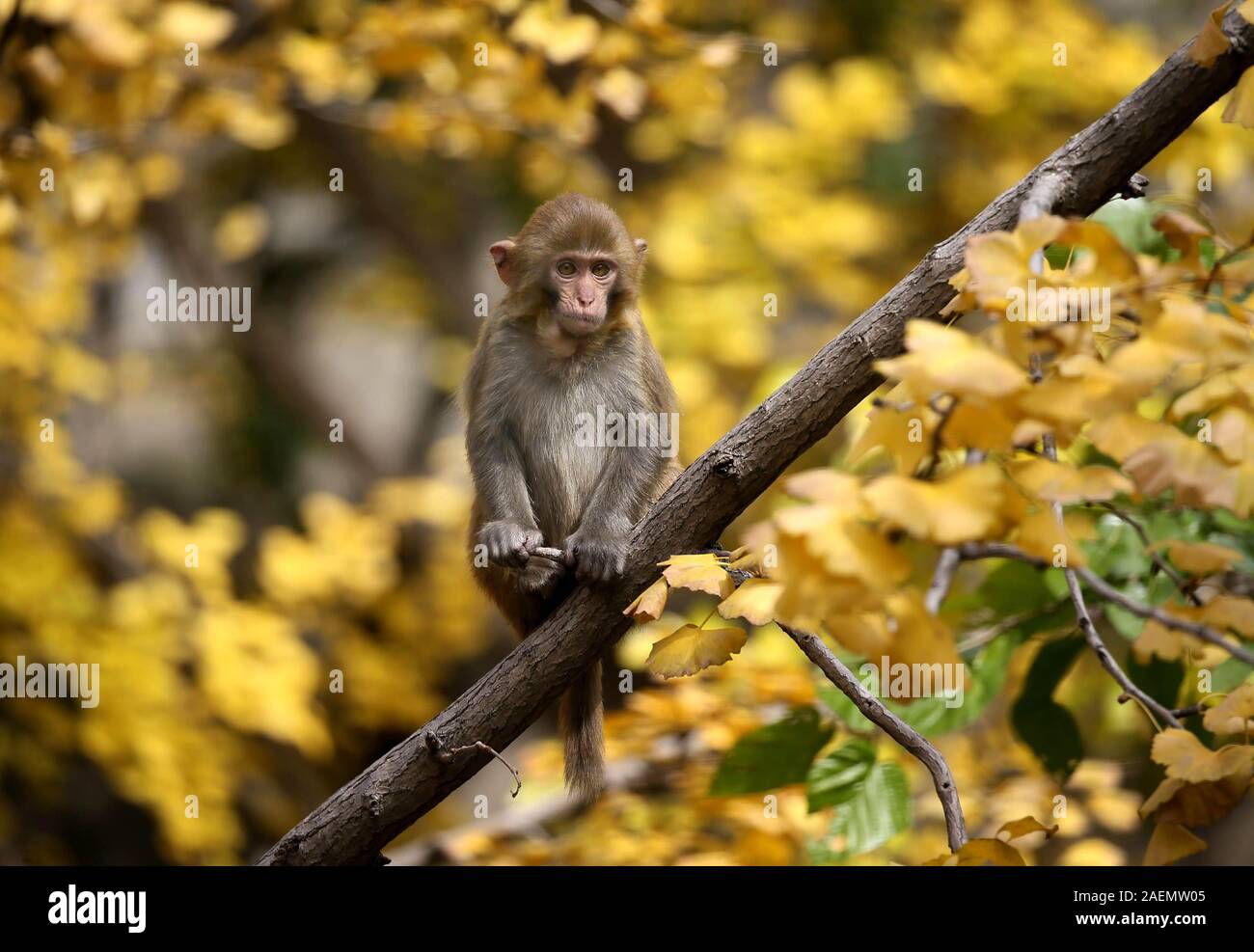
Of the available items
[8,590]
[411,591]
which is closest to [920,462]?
[8,590]

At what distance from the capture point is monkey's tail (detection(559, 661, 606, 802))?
4.02 metres

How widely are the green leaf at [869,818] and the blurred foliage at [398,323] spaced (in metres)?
0.01

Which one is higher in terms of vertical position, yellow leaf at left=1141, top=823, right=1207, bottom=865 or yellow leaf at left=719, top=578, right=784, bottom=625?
yellow leaf at left=719, top=578, right=784, bottom=625

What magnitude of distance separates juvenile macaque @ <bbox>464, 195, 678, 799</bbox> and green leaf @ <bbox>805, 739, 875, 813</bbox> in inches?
28.5

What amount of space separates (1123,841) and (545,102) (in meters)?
7.07

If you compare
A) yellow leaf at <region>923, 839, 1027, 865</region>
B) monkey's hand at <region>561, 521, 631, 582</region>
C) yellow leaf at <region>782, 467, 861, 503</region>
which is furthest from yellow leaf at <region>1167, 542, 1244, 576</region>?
monkey's hand at <region>561, 521, 631, 582</region>

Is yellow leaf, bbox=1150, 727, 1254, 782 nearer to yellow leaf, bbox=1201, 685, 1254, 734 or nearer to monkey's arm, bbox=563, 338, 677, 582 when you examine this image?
yellow leaf, bbox=1201, 685, 1254, 734

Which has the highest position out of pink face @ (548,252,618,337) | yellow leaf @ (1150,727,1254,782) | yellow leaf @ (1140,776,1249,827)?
pink face @ (548,252,618,337)

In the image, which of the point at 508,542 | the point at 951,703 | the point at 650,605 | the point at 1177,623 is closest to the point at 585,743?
the point at 508,542

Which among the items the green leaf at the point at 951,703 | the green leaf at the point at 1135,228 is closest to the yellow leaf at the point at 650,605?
the green leaf at the point at 951,703

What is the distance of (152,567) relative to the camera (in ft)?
25.4

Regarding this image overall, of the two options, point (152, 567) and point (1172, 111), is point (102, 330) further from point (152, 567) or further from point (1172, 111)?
point (1172, 111)

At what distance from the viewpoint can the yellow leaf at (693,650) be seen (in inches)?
107

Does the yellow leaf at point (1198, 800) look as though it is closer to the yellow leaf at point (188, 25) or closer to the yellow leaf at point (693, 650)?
the yellow leaf at point (693, 650)
